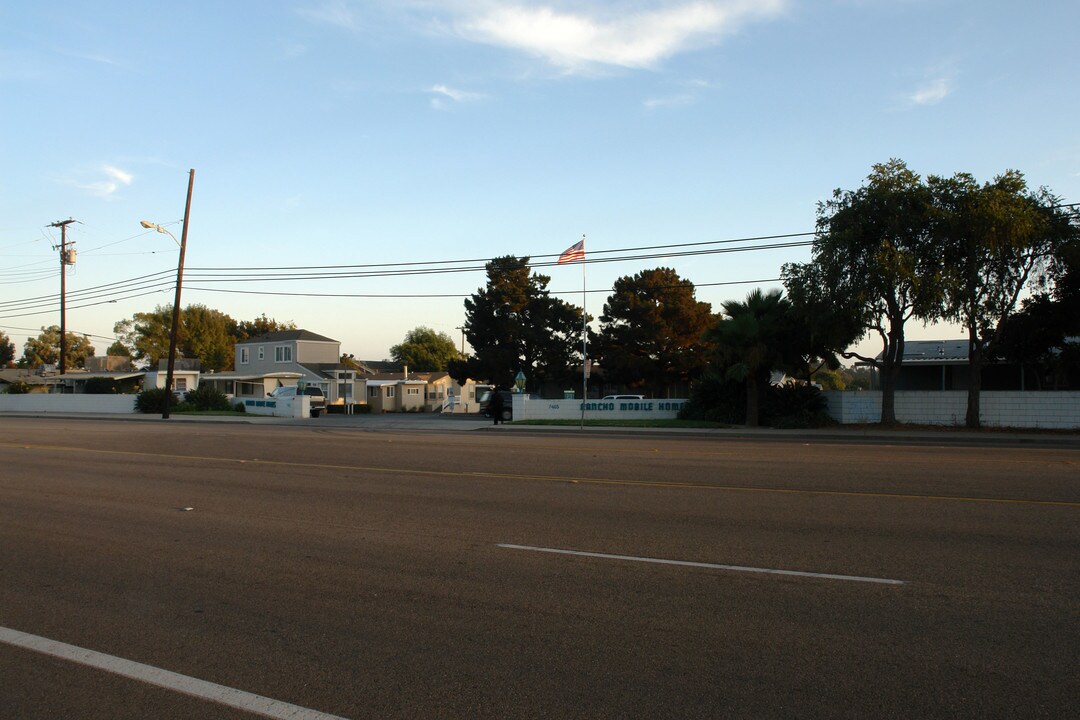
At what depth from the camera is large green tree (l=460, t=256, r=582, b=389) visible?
60375 mm

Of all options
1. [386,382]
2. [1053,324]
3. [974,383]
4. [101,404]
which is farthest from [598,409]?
[101,404]

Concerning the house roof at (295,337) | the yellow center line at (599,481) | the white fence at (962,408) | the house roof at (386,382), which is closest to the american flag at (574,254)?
the white fence at (962,408)

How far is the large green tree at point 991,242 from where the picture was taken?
85.1ft

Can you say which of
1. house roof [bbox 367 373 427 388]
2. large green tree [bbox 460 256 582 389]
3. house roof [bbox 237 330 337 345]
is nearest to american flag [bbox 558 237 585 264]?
large green tree [bbox 460 256 582 389]

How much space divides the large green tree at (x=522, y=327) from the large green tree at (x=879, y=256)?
32.4 metres

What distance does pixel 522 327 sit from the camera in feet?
198

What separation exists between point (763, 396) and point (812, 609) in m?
28.4

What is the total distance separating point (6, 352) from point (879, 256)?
4391 inches

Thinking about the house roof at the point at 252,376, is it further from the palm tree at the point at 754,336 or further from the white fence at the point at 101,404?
the palm tree at the point at 754,336

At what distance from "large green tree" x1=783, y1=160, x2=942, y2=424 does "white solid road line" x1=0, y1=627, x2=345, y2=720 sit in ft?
83.1

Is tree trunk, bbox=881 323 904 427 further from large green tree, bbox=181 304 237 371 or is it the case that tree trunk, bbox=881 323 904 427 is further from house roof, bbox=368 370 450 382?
large green tree, bbox=181 304 237 371

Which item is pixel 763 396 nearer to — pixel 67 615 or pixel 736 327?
pixel 736 327

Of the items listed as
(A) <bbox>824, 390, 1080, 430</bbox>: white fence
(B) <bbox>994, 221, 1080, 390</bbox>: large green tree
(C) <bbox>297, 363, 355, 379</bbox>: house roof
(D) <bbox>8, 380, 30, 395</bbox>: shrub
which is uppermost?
(B) <bbox>994, 221, 1080, 390</bbox>: large green tree

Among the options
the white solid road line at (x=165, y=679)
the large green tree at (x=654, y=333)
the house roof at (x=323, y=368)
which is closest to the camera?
the white solid road line at (x=165, y=679)
